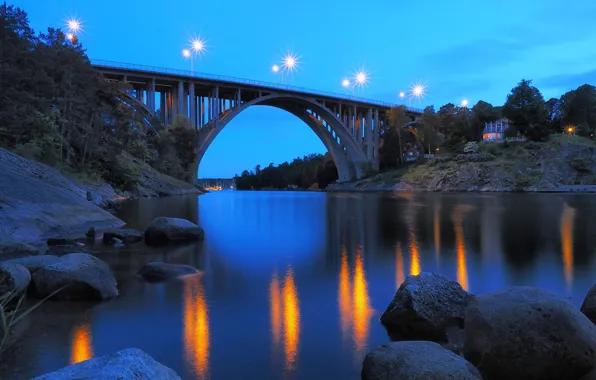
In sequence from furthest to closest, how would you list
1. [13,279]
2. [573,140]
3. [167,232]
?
[573,140]
[167,232]
[13,279]

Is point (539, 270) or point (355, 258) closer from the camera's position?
point (539, 270)

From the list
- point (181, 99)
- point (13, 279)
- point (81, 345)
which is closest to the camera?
point (81, 345)

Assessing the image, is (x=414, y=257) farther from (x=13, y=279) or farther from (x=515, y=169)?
(x=515, y=169)

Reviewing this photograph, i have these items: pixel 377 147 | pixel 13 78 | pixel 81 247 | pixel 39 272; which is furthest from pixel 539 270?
pixel 377 147

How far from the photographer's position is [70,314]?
6605 millimetres

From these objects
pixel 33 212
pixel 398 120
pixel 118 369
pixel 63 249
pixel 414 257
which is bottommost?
pixel 414 257

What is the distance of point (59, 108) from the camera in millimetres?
34062

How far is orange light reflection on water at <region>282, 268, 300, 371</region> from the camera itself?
5219 millimetres

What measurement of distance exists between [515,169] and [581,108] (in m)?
30.1

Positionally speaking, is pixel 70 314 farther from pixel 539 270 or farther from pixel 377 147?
pixel 377 147

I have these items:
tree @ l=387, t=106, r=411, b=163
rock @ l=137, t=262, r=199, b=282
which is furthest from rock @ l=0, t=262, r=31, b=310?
tree @ l=387, t=106, r=411, b=163

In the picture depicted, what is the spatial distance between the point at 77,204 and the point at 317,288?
1122cm

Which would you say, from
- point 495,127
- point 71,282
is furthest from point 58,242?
point 495,127

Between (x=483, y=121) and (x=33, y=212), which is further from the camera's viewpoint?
(x=483, y=121)
